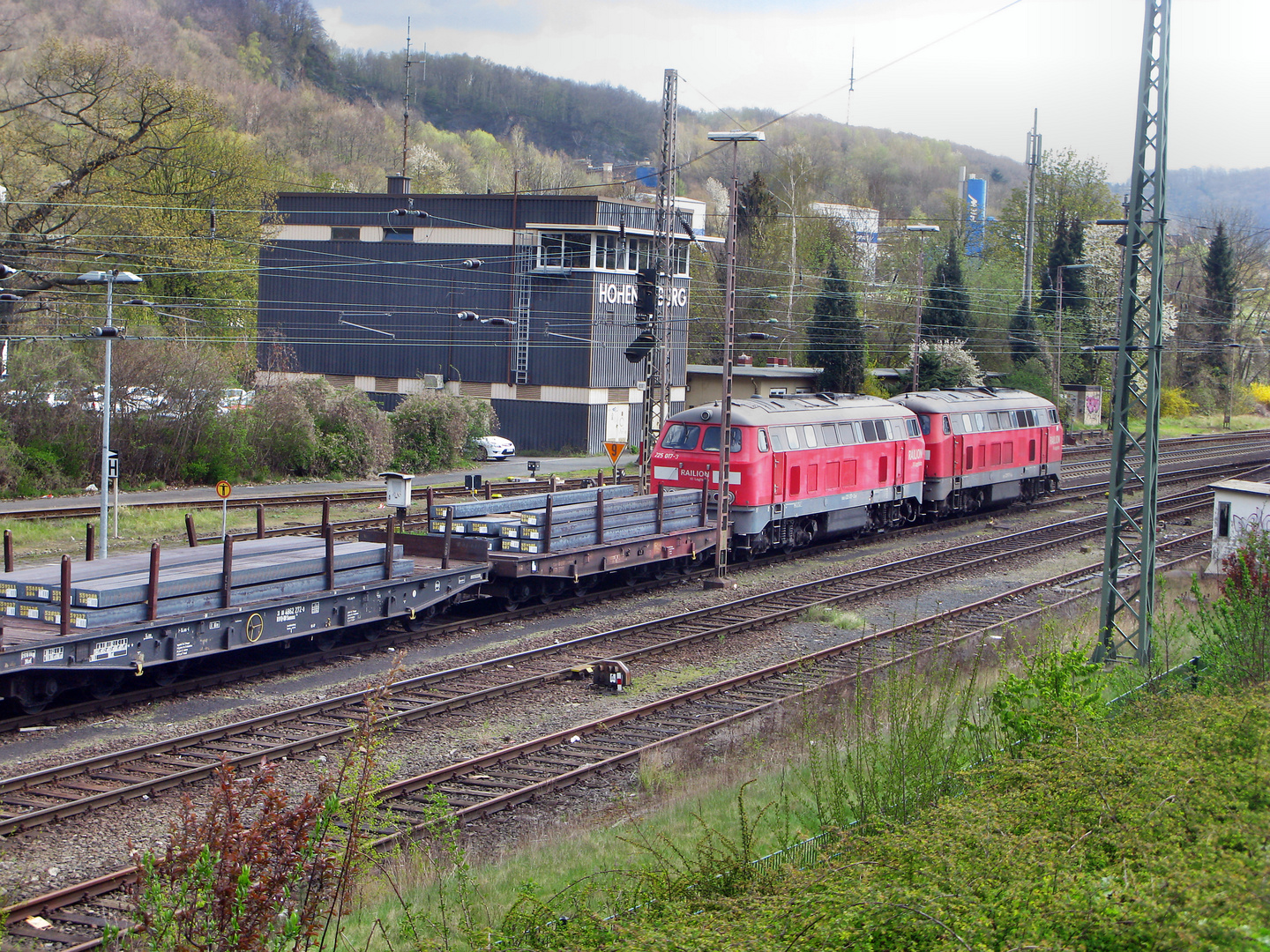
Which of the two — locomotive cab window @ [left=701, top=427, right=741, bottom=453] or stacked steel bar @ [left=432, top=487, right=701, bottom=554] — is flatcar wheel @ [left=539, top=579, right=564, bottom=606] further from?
locomotive cab window @ [left=701, top=427, right=741, bottom=453]

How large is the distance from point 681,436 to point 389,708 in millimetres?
16761

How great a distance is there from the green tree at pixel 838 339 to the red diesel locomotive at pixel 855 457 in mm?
21661

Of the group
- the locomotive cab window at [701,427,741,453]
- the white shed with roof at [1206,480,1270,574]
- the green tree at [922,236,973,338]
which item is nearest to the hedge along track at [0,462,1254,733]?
the locomotive cab window at [701,427,741,453]

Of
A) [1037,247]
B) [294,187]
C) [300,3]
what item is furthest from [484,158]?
[1037,247]

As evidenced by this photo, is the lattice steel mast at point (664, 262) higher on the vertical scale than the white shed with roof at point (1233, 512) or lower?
higher

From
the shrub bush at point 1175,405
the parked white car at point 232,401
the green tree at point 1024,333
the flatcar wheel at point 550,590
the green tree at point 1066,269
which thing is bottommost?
the flatcar wheel at point 550,590

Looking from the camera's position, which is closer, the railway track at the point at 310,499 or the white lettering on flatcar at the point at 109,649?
the white lettering on flatcar at the point at 109,649

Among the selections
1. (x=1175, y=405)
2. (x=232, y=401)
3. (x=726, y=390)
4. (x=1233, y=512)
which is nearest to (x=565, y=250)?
(x=232, y=401)

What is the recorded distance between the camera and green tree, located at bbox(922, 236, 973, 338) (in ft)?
199

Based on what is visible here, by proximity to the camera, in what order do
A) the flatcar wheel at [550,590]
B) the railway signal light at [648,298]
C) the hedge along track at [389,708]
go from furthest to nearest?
→ the railway signal light at [648,298] < the flatcar wheel at [550,590] < the hedge along track at [389,708]

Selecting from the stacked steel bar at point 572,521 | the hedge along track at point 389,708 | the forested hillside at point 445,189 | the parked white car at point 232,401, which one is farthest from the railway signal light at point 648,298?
the parked white car at point 232,401

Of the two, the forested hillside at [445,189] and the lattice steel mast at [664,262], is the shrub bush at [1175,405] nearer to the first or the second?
the forested hillside at [445,189]

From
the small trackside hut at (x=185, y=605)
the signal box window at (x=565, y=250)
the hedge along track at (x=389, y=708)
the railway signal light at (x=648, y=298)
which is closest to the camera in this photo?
the hedge along track at (x=389, y=708)

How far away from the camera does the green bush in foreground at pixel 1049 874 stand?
5.09 meters
